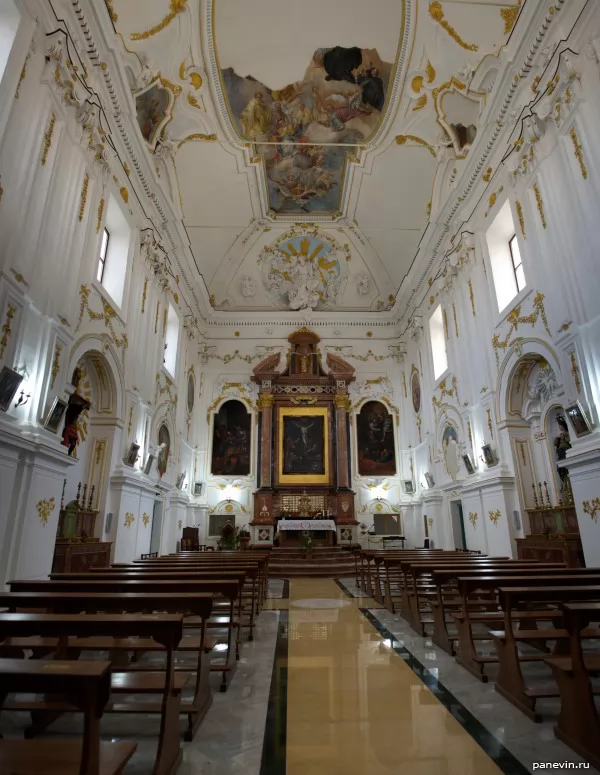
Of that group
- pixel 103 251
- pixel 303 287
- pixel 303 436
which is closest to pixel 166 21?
pixel 103 251

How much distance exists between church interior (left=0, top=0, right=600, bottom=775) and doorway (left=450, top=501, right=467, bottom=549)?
11 centimetres

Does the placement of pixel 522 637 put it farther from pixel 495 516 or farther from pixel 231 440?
pixel 231 440

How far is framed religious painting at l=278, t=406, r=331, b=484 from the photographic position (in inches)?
707

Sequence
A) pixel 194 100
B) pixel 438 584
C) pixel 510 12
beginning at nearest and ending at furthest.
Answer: pixel 438 584 → pixel 510 12 → pixel 194 100

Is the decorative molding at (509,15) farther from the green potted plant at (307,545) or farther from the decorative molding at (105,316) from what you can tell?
the green potted plant at (307,545)

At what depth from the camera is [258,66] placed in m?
12.2

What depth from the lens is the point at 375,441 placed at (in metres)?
18.7

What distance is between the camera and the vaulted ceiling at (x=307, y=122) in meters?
10.4

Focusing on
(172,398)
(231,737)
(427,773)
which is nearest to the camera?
(427,773)

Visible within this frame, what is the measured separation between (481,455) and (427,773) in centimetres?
962

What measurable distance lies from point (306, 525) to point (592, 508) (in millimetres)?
9603

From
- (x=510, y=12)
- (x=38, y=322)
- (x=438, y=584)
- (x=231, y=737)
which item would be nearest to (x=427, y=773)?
(x=231, y=737)

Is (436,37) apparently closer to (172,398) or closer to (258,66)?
(258,66)

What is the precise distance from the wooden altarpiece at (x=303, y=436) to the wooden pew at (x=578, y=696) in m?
14.1
